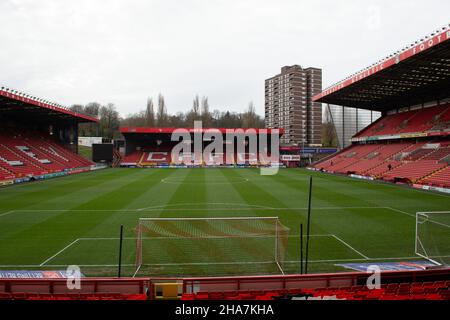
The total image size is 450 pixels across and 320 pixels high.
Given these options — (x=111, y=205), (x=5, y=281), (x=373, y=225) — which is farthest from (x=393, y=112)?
(x=5, y=281)

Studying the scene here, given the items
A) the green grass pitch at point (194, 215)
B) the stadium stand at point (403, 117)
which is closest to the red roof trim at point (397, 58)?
the stadium stand at point (403, 117)

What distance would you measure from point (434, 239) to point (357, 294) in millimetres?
9331

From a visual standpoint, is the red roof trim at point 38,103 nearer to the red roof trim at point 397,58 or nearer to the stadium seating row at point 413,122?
the red roof trim at point 397,58

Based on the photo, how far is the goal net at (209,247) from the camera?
10766 mm

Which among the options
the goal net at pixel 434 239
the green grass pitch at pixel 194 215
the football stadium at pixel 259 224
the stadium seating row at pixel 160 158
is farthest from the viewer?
the stadium seating row at pixel 160 158

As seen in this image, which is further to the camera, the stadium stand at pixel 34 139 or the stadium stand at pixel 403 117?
the stadium stand at pixel 34 139

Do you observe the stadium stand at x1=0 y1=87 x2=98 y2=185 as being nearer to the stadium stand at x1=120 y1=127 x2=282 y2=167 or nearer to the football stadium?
the football stadium

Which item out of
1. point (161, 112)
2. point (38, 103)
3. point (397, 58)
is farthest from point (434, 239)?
point (161, 112)

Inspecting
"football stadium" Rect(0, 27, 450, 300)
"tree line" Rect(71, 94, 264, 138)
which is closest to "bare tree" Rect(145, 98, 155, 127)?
"tree line" Rect(71, 94, 264, 138)

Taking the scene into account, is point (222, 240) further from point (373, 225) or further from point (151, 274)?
point (373, 225)

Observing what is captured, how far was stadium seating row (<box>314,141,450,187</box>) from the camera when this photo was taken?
105 feet

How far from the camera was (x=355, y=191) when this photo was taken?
2806 cm

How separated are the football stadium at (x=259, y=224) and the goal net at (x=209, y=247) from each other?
0.22 ft

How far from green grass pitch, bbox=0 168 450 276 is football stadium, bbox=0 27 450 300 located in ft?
0.29
